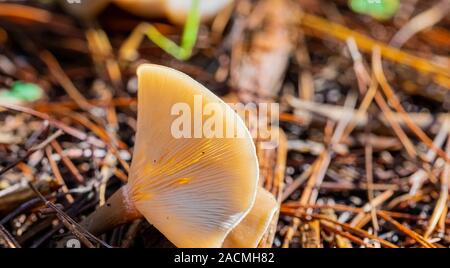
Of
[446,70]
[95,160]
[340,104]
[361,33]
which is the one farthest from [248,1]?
[95,160]

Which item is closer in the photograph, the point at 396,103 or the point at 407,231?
the point at 407,231

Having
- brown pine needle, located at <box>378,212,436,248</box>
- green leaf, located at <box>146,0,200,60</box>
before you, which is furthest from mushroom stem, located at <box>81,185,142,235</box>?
green leaf, located at <box>146,0,200,60</box>

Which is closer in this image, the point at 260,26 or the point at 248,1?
the point at 260,26

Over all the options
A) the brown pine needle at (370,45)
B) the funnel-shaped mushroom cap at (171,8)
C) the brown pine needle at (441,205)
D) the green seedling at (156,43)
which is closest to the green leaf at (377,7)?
the brown pine needle at (370,45)

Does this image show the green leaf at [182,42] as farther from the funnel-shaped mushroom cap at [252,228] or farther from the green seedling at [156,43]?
the funnel-shaped mushroom cap at [252,228]

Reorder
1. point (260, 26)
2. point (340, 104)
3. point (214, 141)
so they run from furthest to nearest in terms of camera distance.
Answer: point (260, 26) → point (340, 104) → point (214, 141)

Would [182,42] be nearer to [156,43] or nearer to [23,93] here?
[156,43]

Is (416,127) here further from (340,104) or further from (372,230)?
(372,230)

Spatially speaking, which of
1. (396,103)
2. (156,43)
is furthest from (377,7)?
(156,43)
